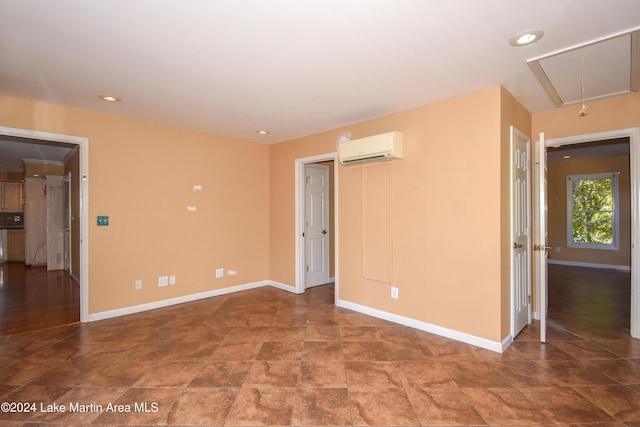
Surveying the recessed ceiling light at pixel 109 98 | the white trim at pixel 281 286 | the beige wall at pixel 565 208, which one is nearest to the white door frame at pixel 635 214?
the white trim at pixel 281 286

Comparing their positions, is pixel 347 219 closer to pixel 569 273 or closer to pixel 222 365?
pixel 222 365

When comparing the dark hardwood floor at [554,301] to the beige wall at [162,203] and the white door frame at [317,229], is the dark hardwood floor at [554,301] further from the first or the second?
the white door frame at [317,229]

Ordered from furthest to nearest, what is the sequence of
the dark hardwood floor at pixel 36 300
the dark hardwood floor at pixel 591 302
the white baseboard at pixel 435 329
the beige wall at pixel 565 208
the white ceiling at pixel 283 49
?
the beige wall at pixel 565 208, the dark hardwood floor at pixel 36 300, the dark hardwood floor at pixel 591 302, the white baseboard at pixel 435 329, the white ceiling at pixel 283 49

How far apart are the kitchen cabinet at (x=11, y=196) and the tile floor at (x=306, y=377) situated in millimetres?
6623

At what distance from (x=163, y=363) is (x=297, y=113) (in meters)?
2.85

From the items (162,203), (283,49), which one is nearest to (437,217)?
(283,49)

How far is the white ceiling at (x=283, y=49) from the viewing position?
1.74 meters

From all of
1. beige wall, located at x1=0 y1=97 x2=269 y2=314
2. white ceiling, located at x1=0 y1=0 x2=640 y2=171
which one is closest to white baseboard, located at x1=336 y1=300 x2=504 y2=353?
beige wall, located at x1=0 y1=97 x2=269 y2=314

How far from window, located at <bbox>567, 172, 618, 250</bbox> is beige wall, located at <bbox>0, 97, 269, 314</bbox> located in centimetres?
726

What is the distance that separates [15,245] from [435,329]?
9.75 metres

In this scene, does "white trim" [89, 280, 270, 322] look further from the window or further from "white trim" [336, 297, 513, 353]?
the window

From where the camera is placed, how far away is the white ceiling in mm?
1738

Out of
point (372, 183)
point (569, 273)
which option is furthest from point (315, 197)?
point (569, 273)

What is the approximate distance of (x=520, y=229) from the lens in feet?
10.6
